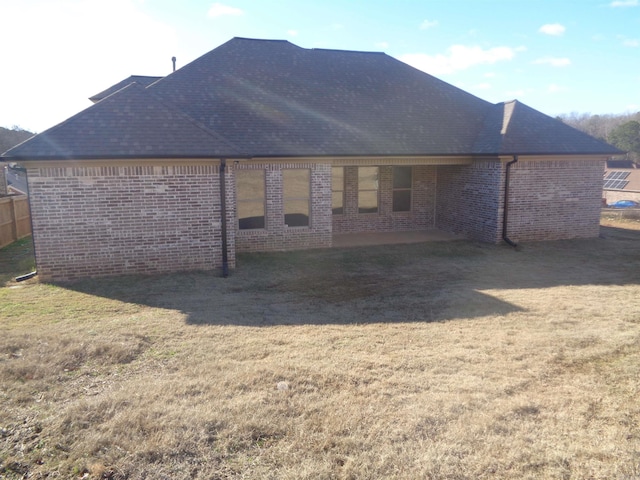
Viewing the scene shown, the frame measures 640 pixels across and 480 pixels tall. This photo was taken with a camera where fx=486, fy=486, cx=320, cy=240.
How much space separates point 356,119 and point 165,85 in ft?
19.4

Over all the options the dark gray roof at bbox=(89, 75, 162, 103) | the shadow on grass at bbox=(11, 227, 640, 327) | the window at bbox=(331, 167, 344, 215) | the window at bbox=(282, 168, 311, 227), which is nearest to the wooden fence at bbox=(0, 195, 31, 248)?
the dark gray roof at bbox=(89, 75, 162, 103)

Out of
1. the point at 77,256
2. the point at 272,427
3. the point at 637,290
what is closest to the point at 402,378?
the point at 272,427

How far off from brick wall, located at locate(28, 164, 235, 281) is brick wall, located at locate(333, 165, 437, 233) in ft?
19.4

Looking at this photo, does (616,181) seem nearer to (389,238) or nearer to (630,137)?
(630,137)

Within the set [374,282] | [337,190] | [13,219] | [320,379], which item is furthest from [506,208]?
[13,219]

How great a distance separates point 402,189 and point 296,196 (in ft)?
15.5

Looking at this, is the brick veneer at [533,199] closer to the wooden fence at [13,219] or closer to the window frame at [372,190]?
the window frame at [372,190]

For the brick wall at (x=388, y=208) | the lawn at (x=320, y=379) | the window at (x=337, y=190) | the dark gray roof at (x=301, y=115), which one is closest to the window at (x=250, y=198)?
the dark gray roof at (x=301, y=115)

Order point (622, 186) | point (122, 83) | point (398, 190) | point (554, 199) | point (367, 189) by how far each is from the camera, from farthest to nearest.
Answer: point (622, 186), point (122, 83), point (398, 190), point (367, 189), point (554, 199)

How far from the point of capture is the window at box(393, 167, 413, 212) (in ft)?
55.7

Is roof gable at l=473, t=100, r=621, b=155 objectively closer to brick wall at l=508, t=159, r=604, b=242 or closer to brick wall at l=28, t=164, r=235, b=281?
brick wall at l=508, t=159, r=604, b=242

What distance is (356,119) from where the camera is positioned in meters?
15.4

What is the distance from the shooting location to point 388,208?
1691 cm

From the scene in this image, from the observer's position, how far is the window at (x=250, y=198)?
13.5 m
